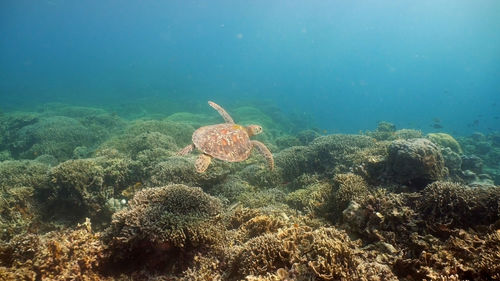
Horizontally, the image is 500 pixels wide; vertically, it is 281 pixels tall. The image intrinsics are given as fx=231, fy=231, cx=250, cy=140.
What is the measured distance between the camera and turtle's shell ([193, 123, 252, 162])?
6.43m

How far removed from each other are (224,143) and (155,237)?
3366mm

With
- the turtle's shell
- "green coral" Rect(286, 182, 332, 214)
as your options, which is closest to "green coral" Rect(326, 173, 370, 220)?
"green coral" Rect(286, 182, 332, 214)

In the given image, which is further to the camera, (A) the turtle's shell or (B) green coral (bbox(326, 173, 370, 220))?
(A) the turtle's shell

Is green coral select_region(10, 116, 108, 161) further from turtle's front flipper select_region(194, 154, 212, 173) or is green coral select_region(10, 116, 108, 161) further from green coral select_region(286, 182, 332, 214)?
green coral select_region(286, 182, 332, 214)

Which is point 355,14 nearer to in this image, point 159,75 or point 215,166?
point 159,75

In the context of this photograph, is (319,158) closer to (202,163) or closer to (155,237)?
(202,163)

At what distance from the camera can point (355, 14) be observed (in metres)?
165

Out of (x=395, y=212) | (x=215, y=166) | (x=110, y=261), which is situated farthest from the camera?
(x=215, y=166)

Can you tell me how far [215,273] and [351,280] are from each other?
199 centimetres

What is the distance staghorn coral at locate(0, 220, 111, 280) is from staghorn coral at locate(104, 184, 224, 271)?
340 mm

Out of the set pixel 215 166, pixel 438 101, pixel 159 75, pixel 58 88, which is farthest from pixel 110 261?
pixel 438 101

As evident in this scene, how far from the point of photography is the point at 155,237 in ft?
12.4

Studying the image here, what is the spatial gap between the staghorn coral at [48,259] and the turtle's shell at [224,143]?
11.0ft

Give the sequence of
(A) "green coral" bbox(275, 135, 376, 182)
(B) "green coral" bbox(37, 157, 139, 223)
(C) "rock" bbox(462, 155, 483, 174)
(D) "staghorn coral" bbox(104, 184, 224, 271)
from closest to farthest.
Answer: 1. (D) "staghorn coral" bbox(104, 184, 224, 271)
2. (B) "green coral" bbox(37, 157, 139, 223)
3. (A) "green coral" bbox(275, 135, 376, 182)
4. (C) "rock" bbox(462, 155, 483, 174)
